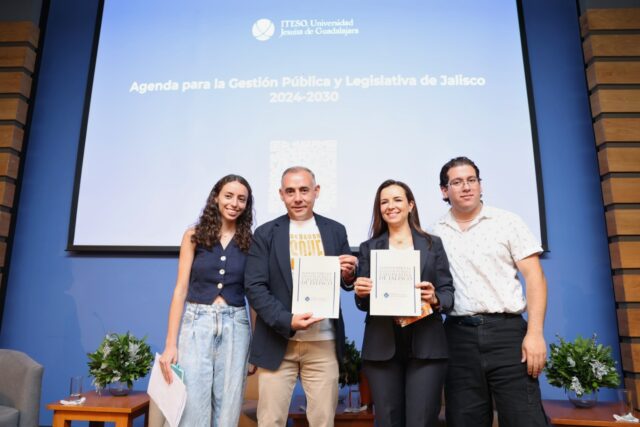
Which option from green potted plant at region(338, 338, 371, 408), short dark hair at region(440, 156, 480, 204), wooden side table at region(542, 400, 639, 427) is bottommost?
wooden side table at region(542, 400, 639, 427)

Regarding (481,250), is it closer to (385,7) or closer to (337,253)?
(337,253)

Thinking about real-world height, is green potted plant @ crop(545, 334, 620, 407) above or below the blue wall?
below

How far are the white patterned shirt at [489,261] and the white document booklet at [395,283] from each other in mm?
301

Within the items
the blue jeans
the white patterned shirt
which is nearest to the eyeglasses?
the white patterned shirt

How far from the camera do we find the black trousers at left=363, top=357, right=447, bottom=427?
165 cm

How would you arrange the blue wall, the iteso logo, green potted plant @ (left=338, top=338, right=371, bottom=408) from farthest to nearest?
the iteso logo < the blue wall < green potted plant @ (left=338, top=338, right=371, bottom=408)

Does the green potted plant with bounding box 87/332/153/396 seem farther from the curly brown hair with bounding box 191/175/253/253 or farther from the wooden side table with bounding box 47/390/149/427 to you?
the curly brown hair with bounding box 191/175/253/253

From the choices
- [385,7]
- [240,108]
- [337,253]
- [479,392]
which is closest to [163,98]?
[240,108]

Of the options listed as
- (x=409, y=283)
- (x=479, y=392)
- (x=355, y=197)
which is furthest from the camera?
(x=355, y=197)

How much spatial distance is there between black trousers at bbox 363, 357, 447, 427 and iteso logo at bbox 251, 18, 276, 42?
2.63m

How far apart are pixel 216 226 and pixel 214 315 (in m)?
0.39

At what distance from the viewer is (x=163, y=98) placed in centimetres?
337

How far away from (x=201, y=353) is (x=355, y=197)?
1660 millimetres

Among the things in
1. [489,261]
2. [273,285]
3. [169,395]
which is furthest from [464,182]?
[169,395]
